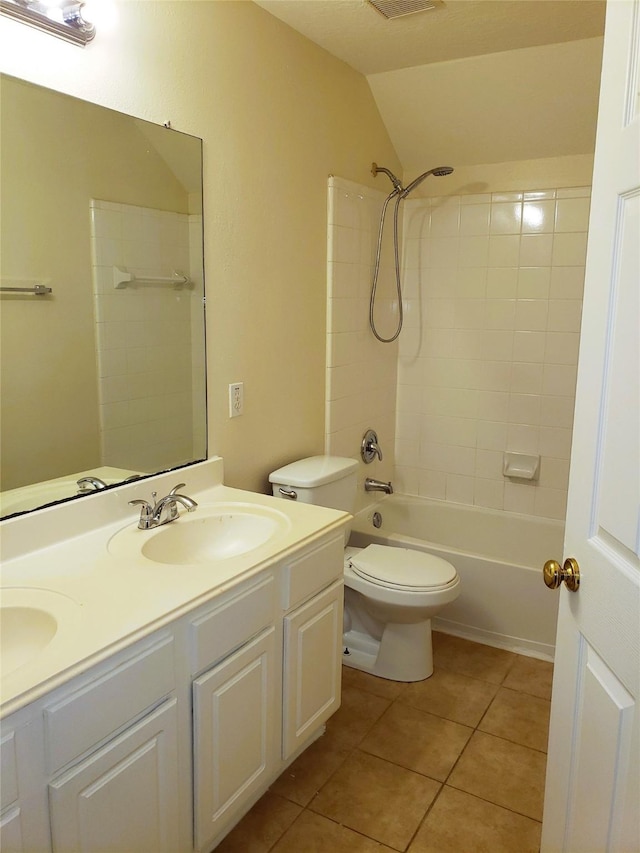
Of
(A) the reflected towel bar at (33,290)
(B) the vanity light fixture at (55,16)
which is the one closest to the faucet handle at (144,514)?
(A) the reflected towel bar at (33,290)

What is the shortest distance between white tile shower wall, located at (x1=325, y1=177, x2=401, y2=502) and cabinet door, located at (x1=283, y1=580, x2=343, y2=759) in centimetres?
101

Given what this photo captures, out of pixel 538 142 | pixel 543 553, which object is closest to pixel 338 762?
pixel 543 553

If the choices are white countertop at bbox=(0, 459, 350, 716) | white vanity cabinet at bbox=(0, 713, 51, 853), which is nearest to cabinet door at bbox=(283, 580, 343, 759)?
white countertop at bbox=(0, 459, 350, 716)

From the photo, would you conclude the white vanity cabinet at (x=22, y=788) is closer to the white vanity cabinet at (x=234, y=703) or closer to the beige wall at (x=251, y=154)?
the white vanity cabinet at (x=234, y=703)

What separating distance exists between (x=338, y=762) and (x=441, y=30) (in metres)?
2.53

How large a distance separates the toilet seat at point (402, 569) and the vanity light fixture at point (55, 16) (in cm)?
190

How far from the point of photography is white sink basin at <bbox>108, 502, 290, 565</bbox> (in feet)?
5.74

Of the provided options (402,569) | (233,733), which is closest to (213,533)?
(233,733)

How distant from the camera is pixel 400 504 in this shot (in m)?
3.40

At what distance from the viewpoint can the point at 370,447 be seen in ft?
10.4

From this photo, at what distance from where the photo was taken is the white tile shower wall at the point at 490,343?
3018 millimetres

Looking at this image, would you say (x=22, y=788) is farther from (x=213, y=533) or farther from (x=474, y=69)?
(x=474, y=69)

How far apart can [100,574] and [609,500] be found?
108cm

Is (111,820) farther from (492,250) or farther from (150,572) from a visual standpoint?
(492,250)
